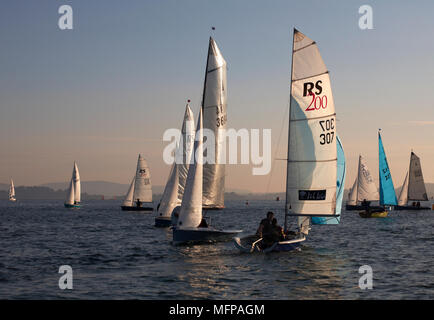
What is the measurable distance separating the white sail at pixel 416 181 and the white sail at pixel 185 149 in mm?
63144

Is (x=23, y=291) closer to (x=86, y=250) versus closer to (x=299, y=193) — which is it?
(x=86, y=250)

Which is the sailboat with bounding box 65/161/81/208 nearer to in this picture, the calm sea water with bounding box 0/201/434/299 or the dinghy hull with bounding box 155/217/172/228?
the dinghy hull with bounding box 155/217/172/228

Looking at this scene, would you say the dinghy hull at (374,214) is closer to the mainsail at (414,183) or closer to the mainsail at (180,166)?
the mainsail at (414,183)

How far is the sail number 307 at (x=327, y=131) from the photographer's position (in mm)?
28594

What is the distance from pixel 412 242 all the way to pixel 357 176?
179 ft

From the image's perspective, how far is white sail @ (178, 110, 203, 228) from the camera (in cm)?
3086

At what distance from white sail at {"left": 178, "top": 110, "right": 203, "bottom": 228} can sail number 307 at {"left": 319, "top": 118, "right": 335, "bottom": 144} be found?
23.7 ft

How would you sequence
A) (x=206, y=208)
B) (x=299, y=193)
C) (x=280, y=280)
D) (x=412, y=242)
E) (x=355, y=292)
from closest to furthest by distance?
(x=355, y=292) → (x=280, y=280) → (x=299, y=193) → (x=206, y=208) → (x=412, y=242)

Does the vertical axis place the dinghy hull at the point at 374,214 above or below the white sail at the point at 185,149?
below

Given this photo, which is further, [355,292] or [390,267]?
[390,267]

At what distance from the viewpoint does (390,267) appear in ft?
84.1

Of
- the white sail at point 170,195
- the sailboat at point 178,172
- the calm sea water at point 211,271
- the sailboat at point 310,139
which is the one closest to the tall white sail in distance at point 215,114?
the calm sea water at point 211,271

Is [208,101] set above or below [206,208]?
above
